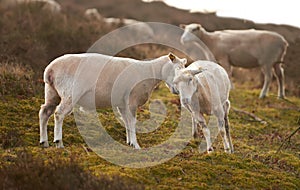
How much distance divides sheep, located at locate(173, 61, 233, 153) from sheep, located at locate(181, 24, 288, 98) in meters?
6.86

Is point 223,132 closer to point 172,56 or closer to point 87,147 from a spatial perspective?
point 172,56

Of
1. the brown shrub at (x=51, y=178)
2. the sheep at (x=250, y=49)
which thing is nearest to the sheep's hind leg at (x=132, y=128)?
the brown shrub at (x=51, y=178)

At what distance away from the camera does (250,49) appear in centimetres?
1630

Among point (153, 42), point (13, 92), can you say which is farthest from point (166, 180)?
point (153, 42)

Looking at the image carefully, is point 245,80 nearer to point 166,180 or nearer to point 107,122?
point 107,122

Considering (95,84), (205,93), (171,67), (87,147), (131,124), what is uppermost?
(171,67)

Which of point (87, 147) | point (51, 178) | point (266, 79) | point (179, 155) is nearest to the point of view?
point (51, 178)

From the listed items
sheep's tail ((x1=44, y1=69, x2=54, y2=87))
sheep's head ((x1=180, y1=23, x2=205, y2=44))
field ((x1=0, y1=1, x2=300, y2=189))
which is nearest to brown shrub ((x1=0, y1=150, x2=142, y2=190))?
field ((x1=0, y1=1, x2=300, y2=189))

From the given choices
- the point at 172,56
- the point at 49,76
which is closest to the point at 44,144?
the point at 49,76

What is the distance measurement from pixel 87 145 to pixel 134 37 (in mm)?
12244

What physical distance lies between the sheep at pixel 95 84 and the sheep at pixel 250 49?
8123mm

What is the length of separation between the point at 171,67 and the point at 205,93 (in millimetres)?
740

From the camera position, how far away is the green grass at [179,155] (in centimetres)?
689

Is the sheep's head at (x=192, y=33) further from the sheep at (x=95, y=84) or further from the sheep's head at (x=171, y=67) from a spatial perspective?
the sheep's head at (x=171, y=67)
